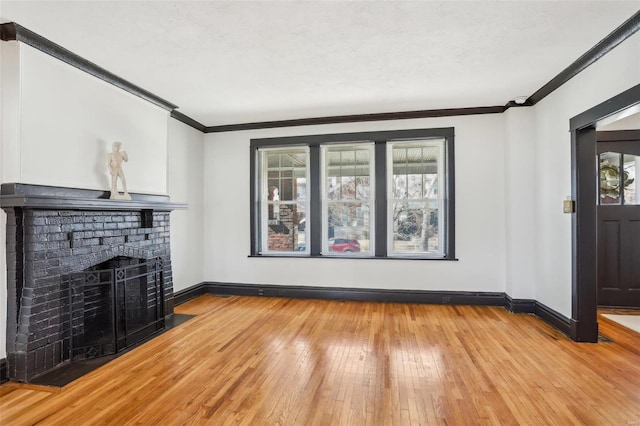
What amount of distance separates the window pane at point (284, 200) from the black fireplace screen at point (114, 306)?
182 cm

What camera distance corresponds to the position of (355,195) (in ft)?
16.4

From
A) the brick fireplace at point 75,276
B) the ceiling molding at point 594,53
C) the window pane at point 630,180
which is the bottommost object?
the brick fireplace at point 75,276

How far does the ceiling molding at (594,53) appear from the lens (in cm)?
246

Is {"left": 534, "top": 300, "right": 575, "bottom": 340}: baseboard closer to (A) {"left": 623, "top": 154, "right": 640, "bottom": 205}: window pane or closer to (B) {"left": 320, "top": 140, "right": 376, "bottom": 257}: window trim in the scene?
(A) {"left": 623, "top": 154, "right": 640, "bottom": 205}: window pane

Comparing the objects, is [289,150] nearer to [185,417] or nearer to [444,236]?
[444,236]

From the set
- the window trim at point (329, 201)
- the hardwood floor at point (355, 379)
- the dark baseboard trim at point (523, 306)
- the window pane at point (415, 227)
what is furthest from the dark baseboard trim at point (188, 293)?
the dark baseboard trim at point (523, 306)

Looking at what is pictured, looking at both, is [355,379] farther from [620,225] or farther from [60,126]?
[620,225]

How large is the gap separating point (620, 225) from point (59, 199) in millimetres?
6343

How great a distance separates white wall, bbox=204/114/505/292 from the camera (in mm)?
4504

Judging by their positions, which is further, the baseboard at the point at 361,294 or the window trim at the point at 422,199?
the window trim at the point at 422,199

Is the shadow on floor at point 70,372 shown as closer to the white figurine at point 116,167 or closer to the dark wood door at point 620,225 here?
the white figurine at point 116,167

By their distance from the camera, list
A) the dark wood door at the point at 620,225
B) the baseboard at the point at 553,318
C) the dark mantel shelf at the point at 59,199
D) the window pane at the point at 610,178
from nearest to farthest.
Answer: the dark mantel shelf at the point at 59,199 < the baseboard at the point at 553,318 < the dark wood door at the point at 620,225 < the window pane at the point at 610,178

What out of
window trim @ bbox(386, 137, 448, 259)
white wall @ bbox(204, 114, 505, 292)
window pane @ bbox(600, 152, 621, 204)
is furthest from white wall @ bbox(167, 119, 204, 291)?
window pane @ bbox(600, 152, 621, 204)

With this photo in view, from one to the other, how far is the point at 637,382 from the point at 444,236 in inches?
98.8
